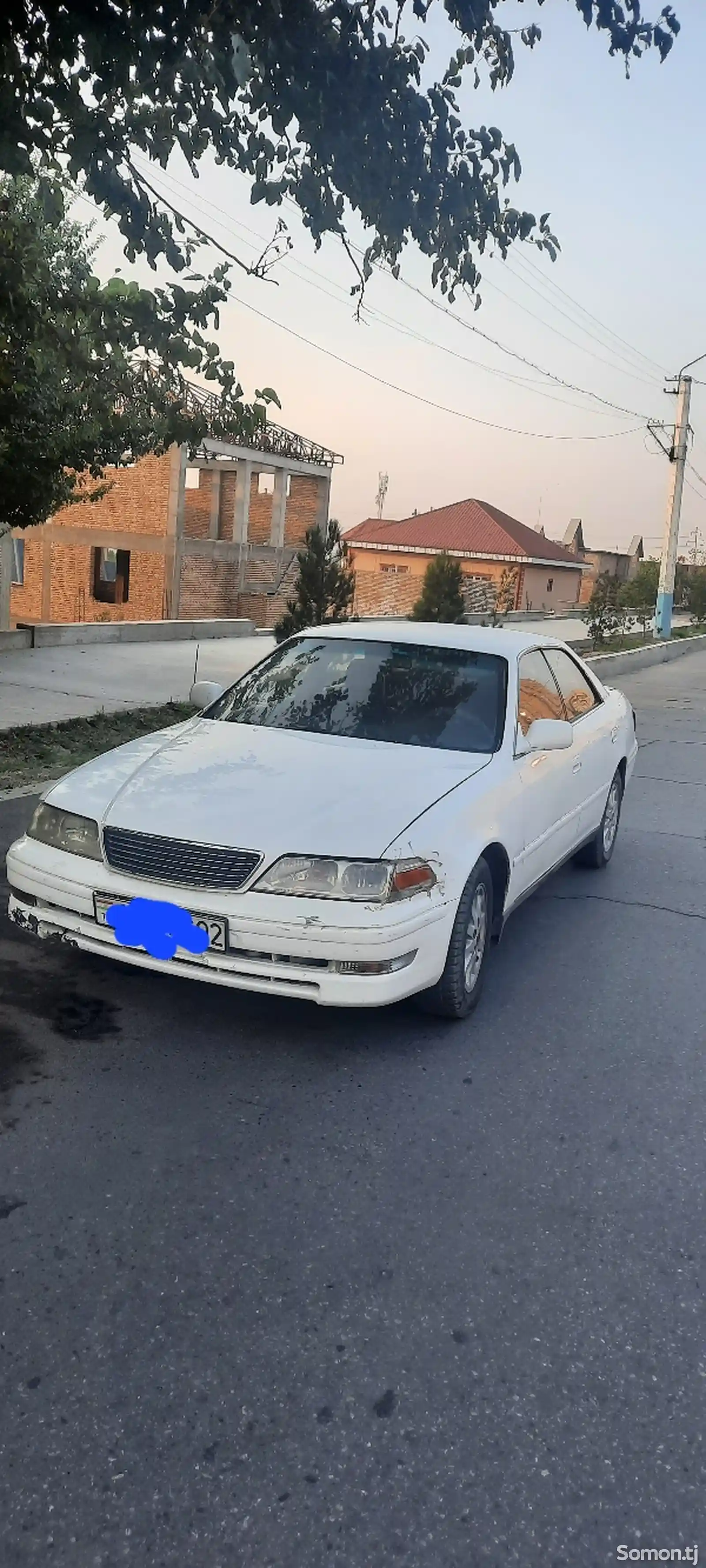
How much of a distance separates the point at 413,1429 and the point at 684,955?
11.4 ft

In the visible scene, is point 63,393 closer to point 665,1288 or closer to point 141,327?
point 141,327

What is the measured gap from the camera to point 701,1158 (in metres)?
3.56

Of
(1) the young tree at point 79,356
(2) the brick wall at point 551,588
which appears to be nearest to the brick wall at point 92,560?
(2) the brick wall at point 551,588

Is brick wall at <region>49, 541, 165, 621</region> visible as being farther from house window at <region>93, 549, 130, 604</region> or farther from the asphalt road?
the asphalt road

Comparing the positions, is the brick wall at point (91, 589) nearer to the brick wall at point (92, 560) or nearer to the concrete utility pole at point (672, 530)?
the brick wall at point (92, 560)

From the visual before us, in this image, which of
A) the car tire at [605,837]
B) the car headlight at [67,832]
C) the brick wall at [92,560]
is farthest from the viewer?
the brick wall at [92,560]

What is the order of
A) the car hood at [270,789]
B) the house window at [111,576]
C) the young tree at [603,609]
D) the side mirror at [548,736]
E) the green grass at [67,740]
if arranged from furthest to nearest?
the house window at [111,576] → the young tree at [603,609] → the green grass at [67,740] → the side mirror at [548,736] → the car hood at [270,789]

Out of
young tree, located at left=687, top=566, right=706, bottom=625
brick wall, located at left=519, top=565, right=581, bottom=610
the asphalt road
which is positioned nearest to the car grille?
the asphalt road

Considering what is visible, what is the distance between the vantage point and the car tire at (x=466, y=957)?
13.8 ft

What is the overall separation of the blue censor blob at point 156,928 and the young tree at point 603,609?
21.4 meters

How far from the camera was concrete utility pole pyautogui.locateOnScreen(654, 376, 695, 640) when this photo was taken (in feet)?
104

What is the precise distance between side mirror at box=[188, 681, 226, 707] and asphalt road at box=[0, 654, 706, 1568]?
1.51 meters

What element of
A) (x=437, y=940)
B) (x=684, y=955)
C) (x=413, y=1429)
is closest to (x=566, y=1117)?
(x=437, y=940)

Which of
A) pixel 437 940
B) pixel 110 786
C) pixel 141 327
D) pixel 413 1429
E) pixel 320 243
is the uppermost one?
pixel 320 243
